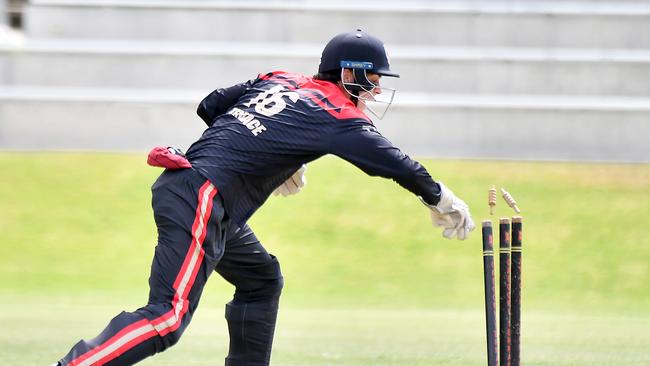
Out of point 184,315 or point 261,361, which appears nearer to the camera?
point 184,315

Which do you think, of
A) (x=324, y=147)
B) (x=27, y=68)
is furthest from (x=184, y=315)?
(x=27, y=68)

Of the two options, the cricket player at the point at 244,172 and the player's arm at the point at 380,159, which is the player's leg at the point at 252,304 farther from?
the player's arm at the point at 380,159

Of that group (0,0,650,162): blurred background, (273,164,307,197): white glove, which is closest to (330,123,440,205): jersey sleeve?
(273,164,307,197): white glove

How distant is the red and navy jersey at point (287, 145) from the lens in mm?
5508

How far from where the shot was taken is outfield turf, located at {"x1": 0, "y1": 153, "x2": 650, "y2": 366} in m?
11.2

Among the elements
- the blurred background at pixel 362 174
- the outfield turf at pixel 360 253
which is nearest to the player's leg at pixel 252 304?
the blurred background at pixel 362 174

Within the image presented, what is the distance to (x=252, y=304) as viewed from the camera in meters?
6.32

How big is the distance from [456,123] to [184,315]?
12807 millimetres

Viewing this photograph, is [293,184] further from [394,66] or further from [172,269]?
[394,66]

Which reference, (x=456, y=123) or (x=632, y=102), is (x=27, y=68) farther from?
(x=632, y=102)

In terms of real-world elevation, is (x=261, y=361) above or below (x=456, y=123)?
below

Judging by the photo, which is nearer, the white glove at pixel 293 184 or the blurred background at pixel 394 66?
the white glove at pixel 293 184

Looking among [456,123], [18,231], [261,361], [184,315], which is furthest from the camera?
[456,123]

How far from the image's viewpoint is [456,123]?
1778 cm
